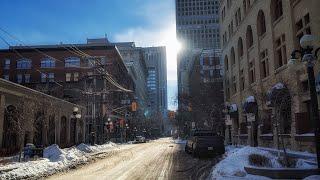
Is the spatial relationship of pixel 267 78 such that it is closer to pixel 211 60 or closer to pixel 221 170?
pixel 221 170

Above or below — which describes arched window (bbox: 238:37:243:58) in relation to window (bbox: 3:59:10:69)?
below

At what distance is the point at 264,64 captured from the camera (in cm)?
3744

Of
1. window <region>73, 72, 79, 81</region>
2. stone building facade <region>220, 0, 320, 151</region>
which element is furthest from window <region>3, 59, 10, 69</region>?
stone building facade <region>220, 0, 320, 151</region>

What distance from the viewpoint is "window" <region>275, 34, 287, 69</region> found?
30969mm

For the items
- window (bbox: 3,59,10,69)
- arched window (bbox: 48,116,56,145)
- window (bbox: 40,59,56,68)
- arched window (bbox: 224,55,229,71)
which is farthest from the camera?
window (bbox: 40,59,56,68)

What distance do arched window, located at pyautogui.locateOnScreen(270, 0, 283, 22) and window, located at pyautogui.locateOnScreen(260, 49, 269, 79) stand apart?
3.46 m

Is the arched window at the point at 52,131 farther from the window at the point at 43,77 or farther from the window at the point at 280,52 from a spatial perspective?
the window at the point at 43,77

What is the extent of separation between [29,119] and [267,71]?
788 inches

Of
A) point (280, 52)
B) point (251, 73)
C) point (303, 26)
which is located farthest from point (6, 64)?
point (303, 26)

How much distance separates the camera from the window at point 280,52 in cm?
3097

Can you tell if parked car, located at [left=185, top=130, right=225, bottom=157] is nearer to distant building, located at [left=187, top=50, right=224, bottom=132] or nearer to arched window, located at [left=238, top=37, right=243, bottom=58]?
arched window, located at [left=238, top=37, right=243, bottom=58]

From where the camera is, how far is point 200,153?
29.2m

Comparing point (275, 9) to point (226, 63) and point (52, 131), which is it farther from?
point (52, 131)

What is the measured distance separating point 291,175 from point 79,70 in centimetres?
8253
